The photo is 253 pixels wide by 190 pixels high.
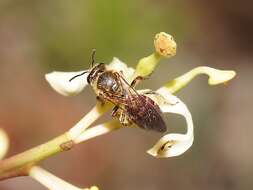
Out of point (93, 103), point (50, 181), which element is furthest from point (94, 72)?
point (93, 103)

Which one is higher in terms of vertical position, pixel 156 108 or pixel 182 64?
pixel 182 64

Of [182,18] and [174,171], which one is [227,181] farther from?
[182,18]

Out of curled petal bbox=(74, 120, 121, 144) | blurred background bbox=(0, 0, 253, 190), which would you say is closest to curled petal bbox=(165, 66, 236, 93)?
curled petal bbox=(74, 120, 121, 144)

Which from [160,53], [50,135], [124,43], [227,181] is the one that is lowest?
[160,53]

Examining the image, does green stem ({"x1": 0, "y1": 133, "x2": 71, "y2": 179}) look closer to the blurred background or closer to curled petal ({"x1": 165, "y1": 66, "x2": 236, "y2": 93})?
curled petal ({"x1": 165, "y1": 66, "x2": 236, "y2": 93})

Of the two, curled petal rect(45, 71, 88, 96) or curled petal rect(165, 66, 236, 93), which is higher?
curled petal rect(45, 71, 88, 96)

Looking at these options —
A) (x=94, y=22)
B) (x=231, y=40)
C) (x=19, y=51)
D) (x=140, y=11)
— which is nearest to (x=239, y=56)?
(x=231, y=40)
